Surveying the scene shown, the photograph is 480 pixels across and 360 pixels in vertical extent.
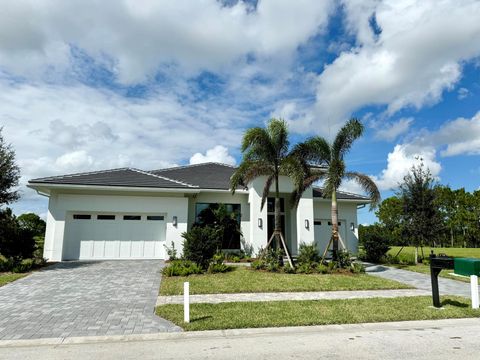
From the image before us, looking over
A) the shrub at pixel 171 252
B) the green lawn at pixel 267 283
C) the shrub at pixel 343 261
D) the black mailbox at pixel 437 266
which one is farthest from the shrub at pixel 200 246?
the black mailbox at pixel 437 266

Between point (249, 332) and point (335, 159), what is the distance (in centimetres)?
976

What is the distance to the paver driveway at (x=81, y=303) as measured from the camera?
20.5 ft

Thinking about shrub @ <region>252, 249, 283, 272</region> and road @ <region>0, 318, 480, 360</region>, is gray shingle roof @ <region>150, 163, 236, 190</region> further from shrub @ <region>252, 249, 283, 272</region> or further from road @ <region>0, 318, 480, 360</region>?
road @ <region>0, 318, 480, 360</region>

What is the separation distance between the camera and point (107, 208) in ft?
53.7

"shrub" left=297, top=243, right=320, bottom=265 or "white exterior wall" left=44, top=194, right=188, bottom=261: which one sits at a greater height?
"white exterior wall" left=44, top=194, right=188, bottom=261

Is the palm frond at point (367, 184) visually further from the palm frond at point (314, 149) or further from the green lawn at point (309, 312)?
the green lawn at point (309, 312)

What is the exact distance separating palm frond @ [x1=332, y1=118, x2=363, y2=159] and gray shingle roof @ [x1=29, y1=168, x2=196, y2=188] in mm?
7432

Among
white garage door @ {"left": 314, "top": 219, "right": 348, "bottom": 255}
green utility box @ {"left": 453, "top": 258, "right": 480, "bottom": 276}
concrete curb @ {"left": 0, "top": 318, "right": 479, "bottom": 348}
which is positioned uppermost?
white garage door @ {"left": 314, "top": 219, "right": 348, "bottom": 255}

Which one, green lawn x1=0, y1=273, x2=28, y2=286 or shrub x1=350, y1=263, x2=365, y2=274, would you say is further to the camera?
shrub x1=350, y1=263, x2=365, y2=274

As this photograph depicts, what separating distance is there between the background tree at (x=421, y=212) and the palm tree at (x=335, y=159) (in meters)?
4.66

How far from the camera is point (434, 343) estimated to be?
5535mm

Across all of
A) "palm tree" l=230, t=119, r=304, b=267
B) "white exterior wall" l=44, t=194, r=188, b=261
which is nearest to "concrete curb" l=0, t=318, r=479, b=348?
"palm tree" l=230, t=119, r=304, b=267

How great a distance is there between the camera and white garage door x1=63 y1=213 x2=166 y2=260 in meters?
16.1

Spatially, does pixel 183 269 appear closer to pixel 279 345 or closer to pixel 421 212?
pixel 279 345
